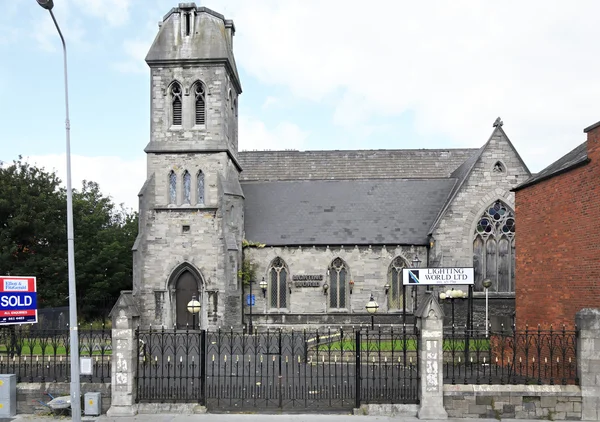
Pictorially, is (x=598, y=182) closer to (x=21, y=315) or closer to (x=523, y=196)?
(x=523, y=196)

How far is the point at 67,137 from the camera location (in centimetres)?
1155

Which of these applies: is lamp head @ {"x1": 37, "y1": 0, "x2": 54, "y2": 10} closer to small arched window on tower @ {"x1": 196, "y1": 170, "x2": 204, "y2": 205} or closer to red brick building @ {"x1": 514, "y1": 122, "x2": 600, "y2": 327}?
red brick building @ {"x1": 514, "y1": 122, "x2": 600, "y2": 327}

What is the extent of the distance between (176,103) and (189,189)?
15.7 ft

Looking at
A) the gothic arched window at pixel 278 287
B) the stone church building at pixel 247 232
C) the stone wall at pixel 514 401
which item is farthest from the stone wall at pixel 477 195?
the stone wall at pixel 514 401

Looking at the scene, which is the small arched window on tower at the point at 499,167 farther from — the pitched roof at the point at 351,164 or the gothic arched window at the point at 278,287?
the gothic arched window at the point at 278,287

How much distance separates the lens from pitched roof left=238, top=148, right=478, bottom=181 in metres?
39.1

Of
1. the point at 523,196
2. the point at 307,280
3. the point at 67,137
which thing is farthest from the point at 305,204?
the point at 67,137

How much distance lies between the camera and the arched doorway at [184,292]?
93.4ft

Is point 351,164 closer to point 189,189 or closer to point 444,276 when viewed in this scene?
point 189,189

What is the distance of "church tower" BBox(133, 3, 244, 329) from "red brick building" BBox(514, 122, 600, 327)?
1465cm

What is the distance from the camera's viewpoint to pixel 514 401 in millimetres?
12594

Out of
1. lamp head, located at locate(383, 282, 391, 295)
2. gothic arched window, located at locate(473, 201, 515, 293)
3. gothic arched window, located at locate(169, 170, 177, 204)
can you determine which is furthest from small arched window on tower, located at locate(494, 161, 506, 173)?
gothic arched window, located at locate(169, 170, 177, 204)

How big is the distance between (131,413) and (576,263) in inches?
481

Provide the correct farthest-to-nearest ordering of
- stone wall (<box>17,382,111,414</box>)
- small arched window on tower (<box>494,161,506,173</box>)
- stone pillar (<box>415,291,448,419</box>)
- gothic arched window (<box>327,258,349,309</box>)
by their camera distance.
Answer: gothic arched window (<box>327,258,349,309</box>) → small arched window on tower (<box>494,161,506,173</box>) → stone wall (<box>17,382,111,414</box>) → stone pillar (<box>415,291,448,419</box>)
